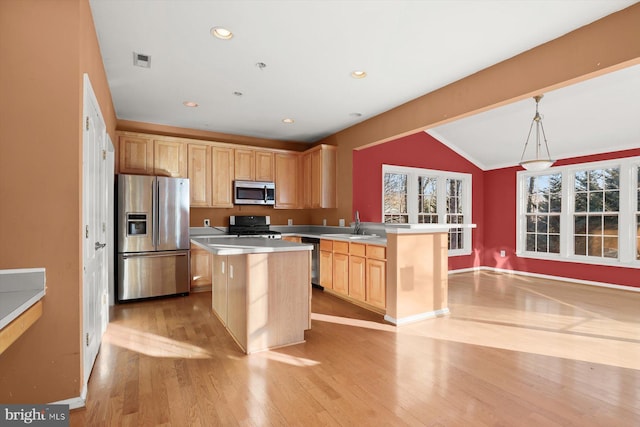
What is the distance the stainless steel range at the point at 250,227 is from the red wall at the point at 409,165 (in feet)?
5.40

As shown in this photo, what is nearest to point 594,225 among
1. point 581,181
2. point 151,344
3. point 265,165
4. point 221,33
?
point 581,181

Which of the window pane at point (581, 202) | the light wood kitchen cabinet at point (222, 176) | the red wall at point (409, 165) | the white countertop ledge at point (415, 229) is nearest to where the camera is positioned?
the white countertop ledge at point (415, 229)

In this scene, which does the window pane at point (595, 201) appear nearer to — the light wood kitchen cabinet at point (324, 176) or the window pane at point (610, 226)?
the window pane at point (610, 226)

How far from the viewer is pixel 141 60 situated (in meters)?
2.97

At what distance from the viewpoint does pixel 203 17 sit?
2.35 metres

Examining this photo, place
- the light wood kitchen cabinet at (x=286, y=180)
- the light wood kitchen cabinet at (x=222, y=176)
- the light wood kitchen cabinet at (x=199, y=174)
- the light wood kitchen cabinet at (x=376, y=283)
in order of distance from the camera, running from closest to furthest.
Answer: the light wood kitchen cabinet at (x=376, y=283), the light wood kitchen cabinet at (x=199, y=174), the light wood kitchen cabinet at (x=222, y=176), the light wood kitchen cabinet at (x=286, y=180)

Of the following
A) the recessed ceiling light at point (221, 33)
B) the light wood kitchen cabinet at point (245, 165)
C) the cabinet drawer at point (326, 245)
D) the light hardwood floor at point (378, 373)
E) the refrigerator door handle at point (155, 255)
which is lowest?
the light hardwood floor at point (378, 373)

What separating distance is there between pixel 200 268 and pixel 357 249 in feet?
8.24

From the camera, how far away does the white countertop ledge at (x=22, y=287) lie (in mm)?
1557

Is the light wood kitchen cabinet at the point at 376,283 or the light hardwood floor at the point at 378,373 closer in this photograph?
the light hardwood floor at the point at 378,373

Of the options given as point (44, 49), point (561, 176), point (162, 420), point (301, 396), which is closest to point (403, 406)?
point (301, 396)

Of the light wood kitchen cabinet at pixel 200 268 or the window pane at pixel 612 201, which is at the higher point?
the window pane at pixel 612 201

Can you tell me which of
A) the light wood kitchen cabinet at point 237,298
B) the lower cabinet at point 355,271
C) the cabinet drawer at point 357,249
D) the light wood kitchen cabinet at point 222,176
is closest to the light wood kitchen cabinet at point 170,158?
the light wood kitchen cabinet at point 222,176

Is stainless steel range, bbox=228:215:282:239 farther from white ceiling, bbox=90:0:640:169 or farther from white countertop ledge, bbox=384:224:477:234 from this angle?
white countertop ledge, bbox=384:224:477:234
